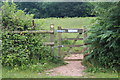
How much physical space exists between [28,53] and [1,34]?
1.37 meters

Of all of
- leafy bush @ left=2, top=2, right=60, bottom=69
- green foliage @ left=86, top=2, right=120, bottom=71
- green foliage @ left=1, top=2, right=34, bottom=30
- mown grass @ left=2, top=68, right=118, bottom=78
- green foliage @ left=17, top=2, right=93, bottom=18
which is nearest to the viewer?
mown grass @ left=2, top=68, right=118, bottom=78

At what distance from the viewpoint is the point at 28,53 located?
803 centimetres

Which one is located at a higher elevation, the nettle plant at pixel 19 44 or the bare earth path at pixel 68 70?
the nettle plant at pixel 19 44

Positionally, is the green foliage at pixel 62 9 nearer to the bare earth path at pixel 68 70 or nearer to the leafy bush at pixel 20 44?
the leafy bush at pixel 20 44

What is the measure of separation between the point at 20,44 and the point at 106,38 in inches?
138

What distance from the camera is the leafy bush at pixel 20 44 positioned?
7.85 metres

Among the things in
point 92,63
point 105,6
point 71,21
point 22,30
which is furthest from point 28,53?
point 71,21

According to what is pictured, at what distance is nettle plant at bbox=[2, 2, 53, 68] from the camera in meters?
7.85

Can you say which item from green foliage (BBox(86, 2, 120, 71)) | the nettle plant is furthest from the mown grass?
green foliage (BBox(86, 2, 120, 71))

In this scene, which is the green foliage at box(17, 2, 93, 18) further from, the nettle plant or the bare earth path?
the bare earth path

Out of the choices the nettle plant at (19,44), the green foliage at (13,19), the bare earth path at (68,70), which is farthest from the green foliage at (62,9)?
the bare earth path at (68,70)

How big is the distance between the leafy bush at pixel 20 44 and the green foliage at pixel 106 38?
1891 millimetres

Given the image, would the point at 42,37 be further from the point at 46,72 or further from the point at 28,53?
the point at 46,72

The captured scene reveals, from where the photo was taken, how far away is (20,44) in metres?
8.20
